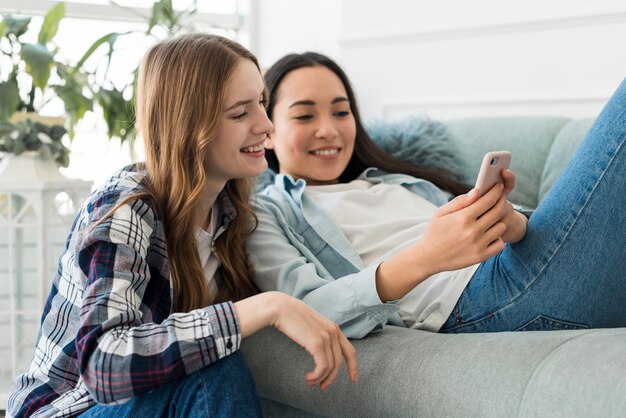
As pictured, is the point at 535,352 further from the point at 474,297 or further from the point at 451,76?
the point at 451,76

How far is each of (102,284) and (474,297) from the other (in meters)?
0.64

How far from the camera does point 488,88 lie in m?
2.64

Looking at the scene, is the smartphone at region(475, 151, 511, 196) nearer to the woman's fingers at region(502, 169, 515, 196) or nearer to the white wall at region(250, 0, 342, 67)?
the woman's fingers at region(502, 169, 515, 196)

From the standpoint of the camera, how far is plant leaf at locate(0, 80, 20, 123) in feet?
7.25

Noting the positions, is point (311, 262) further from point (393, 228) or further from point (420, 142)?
point (420, 142)

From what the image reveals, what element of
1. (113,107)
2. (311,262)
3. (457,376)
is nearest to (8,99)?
(113,107)

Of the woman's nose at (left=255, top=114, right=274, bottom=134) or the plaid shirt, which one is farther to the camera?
the woman's nose at (left=255, top=114, right=274, bottom=134)

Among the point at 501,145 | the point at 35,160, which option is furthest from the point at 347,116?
the point at 35,160

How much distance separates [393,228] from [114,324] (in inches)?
29.4

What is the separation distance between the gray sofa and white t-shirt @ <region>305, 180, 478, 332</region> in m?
0.10

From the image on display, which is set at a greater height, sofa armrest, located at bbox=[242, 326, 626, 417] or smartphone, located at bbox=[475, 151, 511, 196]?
smartphone, located at bbox=[475, 151, 511, 196]

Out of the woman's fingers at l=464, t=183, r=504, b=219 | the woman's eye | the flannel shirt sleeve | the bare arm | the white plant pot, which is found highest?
the woman's eye

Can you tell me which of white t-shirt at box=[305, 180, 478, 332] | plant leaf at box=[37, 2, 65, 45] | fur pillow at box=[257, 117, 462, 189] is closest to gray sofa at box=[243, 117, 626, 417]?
white t-shirt at box=[305, 180, 478, 332]

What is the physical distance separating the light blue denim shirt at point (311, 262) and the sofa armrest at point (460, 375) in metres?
0.06
